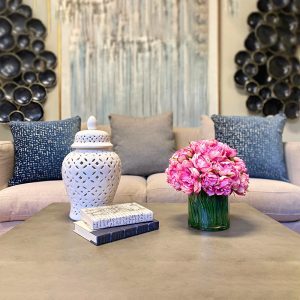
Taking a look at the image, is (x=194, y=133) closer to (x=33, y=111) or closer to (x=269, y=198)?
(x=269, y=198)

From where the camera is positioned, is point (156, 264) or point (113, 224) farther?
point (113, 224)

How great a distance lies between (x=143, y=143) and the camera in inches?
92.7

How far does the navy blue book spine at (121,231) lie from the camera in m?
0.96

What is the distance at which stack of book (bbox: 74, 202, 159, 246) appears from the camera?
97 centimetres

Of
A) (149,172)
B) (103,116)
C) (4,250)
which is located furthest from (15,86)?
(4,250)

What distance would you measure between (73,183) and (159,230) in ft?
1.15

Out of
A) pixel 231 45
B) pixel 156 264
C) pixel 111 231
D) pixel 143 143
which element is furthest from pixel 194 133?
pixel 156 264

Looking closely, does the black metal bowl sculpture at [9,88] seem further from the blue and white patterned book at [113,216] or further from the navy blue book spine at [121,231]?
the navy blue book spine at [121,231]

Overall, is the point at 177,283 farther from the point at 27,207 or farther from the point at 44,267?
the point at 27,207

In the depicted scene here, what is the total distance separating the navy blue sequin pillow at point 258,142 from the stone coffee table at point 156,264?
3.40 feet

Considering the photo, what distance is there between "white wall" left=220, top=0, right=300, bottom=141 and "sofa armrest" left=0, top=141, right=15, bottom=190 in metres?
1.78

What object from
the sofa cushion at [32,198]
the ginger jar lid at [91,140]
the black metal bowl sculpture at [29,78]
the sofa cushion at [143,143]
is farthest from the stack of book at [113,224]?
the black metal bowl sculpture at [29,78]

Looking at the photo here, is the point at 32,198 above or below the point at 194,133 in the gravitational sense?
below

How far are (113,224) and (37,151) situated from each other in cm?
125
